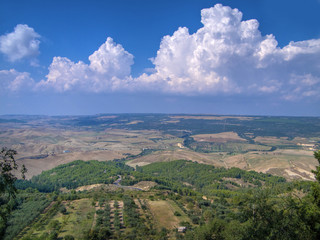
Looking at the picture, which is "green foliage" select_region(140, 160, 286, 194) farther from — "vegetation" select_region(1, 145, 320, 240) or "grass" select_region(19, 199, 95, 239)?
"grass" select_region(19, 199, 95, 239)

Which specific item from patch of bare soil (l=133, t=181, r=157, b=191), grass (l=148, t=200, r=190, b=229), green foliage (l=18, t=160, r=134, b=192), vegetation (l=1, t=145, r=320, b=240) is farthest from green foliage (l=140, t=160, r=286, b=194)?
grass (l=148, t=200, r=190, b=229)

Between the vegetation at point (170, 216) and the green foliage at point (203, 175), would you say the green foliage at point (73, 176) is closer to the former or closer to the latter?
the green foliage at point (203, 175)

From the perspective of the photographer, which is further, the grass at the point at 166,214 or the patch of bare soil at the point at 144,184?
the patch of bare soil at the point at 144,184

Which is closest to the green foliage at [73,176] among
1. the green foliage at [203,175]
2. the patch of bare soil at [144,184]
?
the patch of bare soil at [144,184]

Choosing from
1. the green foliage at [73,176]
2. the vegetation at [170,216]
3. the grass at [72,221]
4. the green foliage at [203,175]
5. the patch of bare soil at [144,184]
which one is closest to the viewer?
the vegetation at [170,216]

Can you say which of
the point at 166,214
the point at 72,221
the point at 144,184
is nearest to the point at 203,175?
the point at 144,184

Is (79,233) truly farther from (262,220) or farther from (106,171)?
(106,171)

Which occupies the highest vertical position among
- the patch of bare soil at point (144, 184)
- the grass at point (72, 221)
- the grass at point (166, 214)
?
the grass at point (72, 221)

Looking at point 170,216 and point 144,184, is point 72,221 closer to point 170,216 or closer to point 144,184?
point 170,216

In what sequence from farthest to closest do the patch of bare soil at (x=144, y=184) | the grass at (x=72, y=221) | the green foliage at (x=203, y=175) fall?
the green foliage at (x=203, y=175) → the patch of bare soil at (x=144, y=184) → the grass at (x=72, y=221)

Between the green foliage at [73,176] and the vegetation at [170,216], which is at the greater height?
the vegetation at [170,216]

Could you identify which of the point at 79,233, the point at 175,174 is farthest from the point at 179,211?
the point at 175,174
